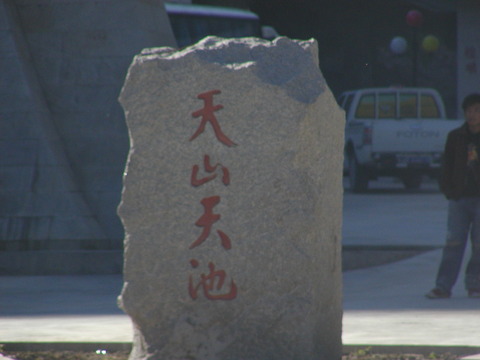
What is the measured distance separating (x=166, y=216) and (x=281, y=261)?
2.02 ft

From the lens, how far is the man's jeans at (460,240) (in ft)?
26.5

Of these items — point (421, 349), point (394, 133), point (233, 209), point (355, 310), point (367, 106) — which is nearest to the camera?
point (233, 209)

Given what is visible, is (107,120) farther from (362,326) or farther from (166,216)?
(166,216)

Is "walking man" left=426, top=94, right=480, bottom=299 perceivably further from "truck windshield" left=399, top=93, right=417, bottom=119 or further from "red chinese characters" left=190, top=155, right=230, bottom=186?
"truck windshield" left=399, top=93, right=417, bottom=119

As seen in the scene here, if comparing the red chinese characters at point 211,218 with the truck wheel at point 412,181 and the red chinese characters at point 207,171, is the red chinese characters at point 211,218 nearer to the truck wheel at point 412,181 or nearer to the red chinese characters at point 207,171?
the red chinese characters at point 207,171

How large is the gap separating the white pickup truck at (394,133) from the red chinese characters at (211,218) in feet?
47.0

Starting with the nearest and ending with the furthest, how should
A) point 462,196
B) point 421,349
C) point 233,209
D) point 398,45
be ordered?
1. point 233,209
2. point 421,349
3. point 462,196
4. point 398,45

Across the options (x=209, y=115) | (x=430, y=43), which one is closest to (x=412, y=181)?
(x=430, y=43)

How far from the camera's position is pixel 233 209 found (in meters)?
5.11

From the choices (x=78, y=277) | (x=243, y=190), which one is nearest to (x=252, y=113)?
(x=243, y=190)

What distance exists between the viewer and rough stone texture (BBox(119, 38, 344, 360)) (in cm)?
508

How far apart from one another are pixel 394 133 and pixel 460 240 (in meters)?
11.3

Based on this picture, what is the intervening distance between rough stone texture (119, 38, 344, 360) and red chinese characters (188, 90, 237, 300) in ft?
0.04

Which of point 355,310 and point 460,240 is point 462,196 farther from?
point 355,310
